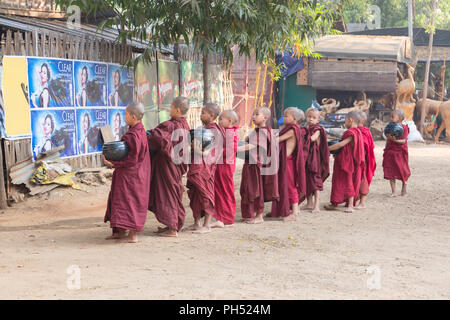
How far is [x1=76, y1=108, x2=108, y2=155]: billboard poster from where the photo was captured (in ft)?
29.5

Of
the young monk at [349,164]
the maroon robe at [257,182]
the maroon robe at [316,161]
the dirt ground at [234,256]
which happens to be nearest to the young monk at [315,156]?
the maroon robe at [316,161]

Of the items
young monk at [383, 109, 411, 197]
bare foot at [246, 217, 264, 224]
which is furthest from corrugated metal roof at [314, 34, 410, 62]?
bare foot at [246, 217, 264, 224]

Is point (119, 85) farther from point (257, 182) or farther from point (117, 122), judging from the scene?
point (257, 182)

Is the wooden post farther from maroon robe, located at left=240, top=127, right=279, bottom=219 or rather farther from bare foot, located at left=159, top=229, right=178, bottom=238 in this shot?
maroon robe, located at left=240, top=127, right=279, bottom=219

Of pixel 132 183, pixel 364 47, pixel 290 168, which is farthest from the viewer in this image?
pixel 364 47

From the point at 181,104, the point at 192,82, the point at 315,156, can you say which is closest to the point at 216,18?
→ the point at 181,104

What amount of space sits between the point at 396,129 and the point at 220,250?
14.6 feet

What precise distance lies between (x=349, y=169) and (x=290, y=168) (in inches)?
40.6

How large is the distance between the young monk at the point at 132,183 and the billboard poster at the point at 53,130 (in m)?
2.60

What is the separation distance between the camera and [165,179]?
6191 millimetres

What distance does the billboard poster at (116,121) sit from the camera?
9.75 m

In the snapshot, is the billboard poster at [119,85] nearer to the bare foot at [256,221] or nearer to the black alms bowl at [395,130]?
the bare foot at [256,221]

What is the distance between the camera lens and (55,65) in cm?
832
